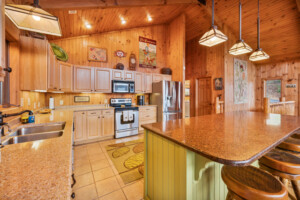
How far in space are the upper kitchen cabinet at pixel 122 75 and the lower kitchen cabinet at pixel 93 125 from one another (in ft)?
3.71

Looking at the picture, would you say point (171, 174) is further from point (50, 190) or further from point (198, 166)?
point (50, 190)

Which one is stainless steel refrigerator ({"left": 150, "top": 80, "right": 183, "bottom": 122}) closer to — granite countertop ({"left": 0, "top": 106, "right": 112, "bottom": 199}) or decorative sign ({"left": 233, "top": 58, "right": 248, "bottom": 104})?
decorative sign ({"left": 233, "top": 58, "right": 248, "bottom": 104})

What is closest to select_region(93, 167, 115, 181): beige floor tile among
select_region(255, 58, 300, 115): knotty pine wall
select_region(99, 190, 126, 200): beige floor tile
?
select_region(99, 190, 126, 200): beige floor tile

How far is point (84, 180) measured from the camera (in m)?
1.92

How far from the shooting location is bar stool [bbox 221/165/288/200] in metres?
0.77

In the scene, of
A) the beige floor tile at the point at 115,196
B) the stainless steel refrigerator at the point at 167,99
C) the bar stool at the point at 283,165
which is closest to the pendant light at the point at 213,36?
the bar stool at the point at 283,165

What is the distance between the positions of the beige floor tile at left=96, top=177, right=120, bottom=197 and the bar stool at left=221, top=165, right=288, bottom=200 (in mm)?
1478

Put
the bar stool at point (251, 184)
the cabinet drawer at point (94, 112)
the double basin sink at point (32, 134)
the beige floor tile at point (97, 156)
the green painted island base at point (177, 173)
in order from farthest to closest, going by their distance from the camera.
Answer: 1. the cabinet drawer at point (94, 112)
2. the beige floor tile at point (97, 156)
3. the double basin sink at point (32, 134)
4. the green painted island base at point (177, 173)
5. the bar stool at point (251, 184)

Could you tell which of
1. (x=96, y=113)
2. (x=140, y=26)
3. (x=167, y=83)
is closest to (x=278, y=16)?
(x=167, y=83)

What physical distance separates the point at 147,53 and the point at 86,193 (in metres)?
4.61

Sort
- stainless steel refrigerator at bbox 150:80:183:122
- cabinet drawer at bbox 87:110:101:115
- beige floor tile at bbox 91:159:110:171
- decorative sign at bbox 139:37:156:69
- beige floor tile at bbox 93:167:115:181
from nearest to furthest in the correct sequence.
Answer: beige floor tile at bbox 93:167:115:181 → beige floor tile at bbox 91:159:110:171 → cabinet drawer at bbox 87:110:101:115 → stainless steel refrigerator at bbox 150:80:183:122 → decorative sign at bbox 139:37:156:69

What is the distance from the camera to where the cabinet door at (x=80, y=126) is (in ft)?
10.5

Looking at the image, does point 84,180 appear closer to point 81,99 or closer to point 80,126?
point 80,126

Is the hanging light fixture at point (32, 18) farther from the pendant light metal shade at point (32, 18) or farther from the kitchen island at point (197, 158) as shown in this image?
the kitchen island at point (197, 158)
